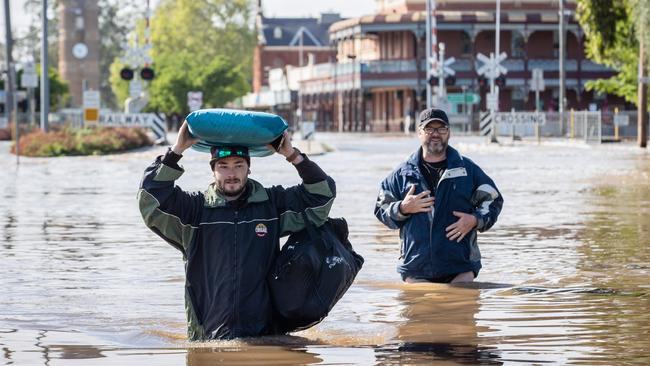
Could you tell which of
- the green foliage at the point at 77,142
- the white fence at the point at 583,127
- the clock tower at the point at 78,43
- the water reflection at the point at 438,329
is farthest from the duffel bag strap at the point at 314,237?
the clock tower at the point at 78,43

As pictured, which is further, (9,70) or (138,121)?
(9,70)

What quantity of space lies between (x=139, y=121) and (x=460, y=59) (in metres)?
46.5

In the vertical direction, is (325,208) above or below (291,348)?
above

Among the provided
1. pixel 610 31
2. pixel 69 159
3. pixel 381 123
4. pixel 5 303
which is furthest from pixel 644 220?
pixel 381 123

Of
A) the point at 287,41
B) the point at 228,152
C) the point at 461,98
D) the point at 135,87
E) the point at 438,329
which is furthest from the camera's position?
the point at 287,41

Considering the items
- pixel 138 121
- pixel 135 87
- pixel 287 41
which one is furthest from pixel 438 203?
pixel 287 41

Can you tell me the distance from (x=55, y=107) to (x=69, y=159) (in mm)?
62070

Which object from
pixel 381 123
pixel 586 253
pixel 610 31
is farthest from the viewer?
pixel 381 123

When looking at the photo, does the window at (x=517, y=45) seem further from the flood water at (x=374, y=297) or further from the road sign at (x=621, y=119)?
the flood water at (x=374, y=297)

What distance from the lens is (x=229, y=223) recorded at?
938 cm

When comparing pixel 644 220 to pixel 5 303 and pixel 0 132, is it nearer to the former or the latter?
pixel 5 303

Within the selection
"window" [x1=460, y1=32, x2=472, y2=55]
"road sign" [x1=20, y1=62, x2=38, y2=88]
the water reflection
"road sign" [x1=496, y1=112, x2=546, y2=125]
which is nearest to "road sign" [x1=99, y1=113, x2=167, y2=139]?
"road sign" [x1=20, y1=62, x2=38, y2=88]

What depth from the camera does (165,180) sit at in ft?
30.9

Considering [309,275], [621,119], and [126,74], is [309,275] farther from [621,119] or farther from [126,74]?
[621,119]
